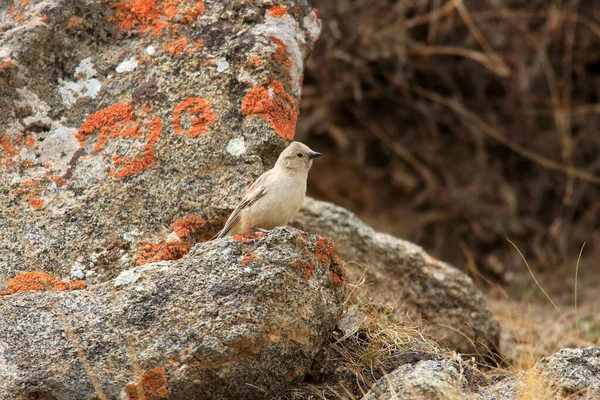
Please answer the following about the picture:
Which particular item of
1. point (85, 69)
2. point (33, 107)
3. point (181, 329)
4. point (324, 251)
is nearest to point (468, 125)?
point (85, 69)

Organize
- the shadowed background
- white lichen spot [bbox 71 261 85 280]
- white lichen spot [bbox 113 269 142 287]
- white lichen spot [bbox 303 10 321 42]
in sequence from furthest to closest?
1. the shadowed background
2. white lichen spot [bbox 303 10 321 42]
3. white lichen spot [bbox 71 261 85 280]
4. white lichen spot [bbox 113 269 142 287]

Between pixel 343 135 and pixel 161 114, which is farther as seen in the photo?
pixel 343 135

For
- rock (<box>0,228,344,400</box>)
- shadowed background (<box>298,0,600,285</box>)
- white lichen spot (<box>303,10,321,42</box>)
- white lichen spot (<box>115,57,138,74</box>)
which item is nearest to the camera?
rock (<box>0,228,344,400</box>)

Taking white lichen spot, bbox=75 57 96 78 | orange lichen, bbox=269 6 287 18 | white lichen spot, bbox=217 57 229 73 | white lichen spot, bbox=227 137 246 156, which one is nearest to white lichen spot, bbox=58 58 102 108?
white lichen spot, bbox=75 57 96 78

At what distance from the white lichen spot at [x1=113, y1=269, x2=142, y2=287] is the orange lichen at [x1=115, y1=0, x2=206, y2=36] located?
5.65ft

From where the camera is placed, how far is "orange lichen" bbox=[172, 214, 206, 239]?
465cm

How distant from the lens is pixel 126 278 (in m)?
4.14

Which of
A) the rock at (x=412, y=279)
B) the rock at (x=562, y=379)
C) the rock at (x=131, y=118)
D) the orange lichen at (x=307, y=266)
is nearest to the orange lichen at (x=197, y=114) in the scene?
the rock at (x=131, y=118)

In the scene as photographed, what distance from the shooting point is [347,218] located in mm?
6605

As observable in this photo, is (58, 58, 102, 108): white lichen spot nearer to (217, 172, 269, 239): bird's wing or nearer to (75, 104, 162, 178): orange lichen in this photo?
(75, 104, 162, 178): orange lichen

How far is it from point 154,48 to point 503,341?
3.85 meters

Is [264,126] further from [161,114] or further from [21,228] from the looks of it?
[21,228]

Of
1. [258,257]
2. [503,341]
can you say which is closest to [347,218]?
[503,341]

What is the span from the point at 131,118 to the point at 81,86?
450 millimetres
